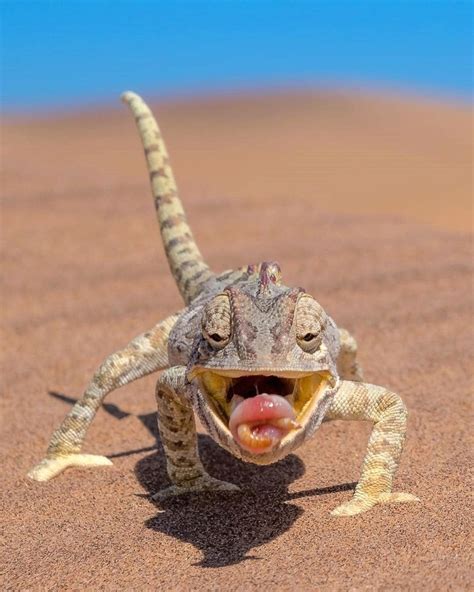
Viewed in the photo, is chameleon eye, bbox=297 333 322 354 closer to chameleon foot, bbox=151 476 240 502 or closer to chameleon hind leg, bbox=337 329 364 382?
chameleon foot, bbox=151 476 240 502

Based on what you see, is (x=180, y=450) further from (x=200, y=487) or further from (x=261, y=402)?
(x=261, y=402)

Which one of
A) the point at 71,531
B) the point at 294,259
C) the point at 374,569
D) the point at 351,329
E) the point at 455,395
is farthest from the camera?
the point at 294,259

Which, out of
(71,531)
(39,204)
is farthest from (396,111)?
(71,531)

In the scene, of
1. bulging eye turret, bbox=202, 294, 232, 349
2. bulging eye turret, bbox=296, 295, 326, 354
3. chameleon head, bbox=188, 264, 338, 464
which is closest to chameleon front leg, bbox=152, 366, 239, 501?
chameleon head, bbox=188, 264, 338, 464

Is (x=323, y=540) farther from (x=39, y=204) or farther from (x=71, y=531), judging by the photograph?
(x=39, y=204)

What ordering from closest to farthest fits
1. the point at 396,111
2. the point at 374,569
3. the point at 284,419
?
the point at 284,419
the point at 374,569
the point at 396,111
